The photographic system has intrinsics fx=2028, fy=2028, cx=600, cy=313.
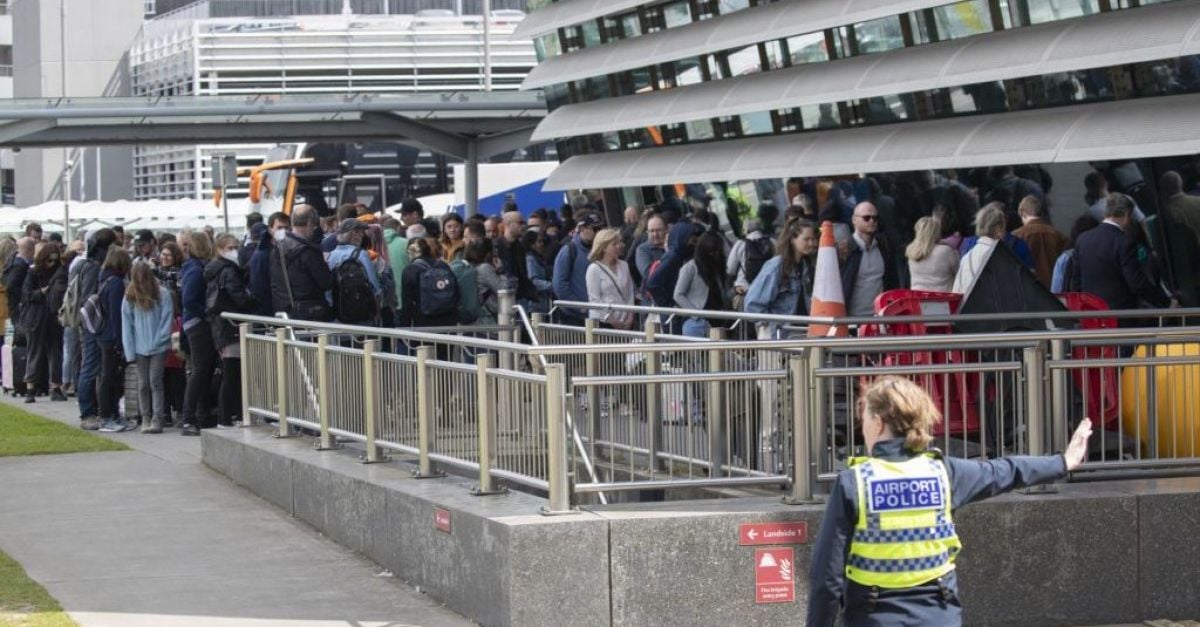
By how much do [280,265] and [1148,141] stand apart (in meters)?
7.25

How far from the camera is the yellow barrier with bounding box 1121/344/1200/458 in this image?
33.5 feet

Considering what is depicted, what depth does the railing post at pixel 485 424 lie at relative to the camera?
1022 centimetres

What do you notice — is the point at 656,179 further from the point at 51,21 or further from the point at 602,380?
the point at 51,21

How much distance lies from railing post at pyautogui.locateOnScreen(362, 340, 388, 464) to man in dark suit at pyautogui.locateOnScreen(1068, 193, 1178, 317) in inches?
216

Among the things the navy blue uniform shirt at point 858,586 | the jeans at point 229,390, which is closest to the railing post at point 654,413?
the navy blue uniform shirt at point 858,586

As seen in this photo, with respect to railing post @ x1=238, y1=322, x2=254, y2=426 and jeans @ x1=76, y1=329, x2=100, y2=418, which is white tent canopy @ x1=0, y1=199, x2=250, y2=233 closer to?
jeans @ x1=76, y1=329, x2=100, y2=418

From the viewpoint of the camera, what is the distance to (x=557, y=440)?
939 centimetres

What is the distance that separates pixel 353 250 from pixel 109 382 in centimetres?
374

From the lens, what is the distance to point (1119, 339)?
10125mm

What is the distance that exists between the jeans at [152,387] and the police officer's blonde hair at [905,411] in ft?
42.6

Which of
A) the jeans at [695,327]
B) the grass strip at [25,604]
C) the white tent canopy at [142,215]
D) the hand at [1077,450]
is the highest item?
the white tent canopy at [142,215]

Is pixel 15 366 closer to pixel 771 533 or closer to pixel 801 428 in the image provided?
pixel 801 428

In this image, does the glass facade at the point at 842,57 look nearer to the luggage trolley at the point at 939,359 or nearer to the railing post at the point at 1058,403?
the luggage trolley at the point at 939,359

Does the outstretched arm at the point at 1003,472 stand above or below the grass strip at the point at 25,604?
above
